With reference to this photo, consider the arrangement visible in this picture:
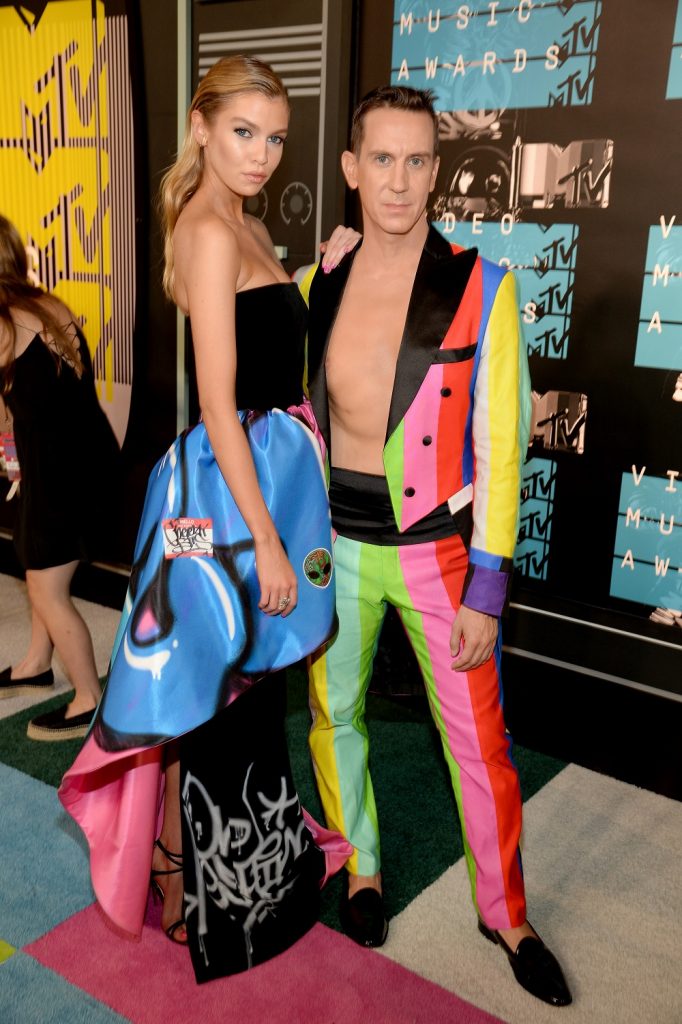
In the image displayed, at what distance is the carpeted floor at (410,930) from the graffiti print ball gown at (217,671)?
11 centimetres

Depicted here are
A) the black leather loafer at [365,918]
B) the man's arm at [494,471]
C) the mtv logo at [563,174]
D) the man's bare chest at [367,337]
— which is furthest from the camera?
the mtv logo at [563,174]

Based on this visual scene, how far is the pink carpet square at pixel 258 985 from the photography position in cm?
184

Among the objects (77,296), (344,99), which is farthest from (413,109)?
(77,296)

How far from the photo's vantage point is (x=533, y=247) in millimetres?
2812

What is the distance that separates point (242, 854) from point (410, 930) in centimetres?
44

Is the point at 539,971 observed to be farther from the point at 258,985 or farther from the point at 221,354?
the point at 221,354

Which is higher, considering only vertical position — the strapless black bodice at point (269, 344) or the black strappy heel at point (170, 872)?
the strapless black bodice at point (269, 344)

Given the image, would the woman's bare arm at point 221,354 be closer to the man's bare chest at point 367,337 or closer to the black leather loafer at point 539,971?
the man's bare chest at point 367,337

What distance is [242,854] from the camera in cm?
193

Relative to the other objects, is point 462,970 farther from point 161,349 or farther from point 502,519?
point 161,349

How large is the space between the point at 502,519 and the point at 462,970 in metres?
0.94

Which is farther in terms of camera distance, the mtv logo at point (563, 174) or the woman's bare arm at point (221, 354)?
the mtv logo at point (563, 174)

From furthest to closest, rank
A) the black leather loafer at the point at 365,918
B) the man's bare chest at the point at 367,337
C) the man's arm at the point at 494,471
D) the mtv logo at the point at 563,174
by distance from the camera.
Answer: the mtv logo at the point at 563,174 → the black leather loafer at the point at 365,918 → the man's bare chest at the point at 367,337 → the man's arm at the point at 494,471

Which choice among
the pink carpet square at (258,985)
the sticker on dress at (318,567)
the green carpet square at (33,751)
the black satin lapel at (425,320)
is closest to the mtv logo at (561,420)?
the black satin lapel at (425,320)
